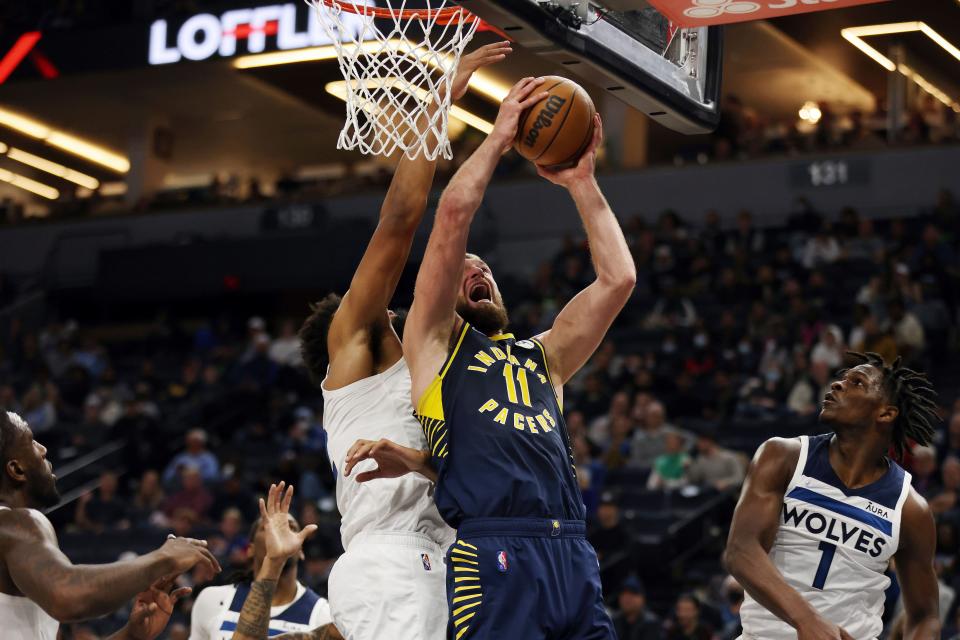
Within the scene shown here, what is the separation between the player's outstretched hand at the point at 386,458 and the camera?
4164 mm

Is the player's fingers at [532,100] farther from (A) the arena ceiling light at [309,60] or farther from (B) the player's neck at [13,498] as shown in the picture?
(A) the arena ceiling light at [309,60]

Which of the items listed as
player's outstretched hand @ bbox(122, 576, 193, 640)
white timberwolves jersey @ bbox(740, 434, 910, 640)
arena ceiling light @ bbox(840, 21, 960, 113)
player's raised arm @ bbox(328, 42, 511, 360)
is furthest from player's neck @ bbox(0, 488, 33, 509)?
arena ceiling light @ bbox(840, 21, 960, 113)

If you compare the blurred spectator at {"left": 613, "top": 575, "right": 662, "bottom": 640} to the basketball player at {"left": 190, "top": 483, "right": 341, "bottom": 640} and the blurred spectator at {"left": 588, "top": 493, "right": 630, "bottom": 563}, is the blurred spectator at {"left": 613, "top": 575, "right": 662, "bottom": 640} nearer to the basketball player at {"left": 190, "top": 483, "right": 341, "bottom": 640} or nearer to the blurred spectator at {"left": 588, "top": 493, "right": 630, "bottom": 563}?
the blurred spectator at {"left": 588, "top": 493, "right": 630, "bottom": 563}

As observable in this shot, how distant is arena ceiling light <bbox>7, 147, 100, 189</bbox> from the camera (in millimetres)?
27000

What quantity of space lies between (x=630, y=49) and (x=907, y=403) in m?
1.85

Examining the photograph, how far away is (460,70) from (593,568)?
185 cm

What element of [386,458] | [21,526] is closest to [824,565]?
[386,458]

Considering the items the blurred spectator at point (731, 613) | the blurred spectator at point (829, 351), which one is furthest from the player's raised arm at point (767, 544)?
the blurred spectator at point (829, 351)

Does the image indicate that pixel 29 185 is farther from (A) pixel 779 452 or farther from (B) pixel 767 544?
(B) pixel 767 544

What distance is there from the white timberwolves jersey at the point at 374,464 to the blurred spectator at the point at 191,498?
34.2 feet

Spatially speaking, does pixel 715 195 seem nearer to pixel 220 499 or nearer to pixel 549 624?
pixel 220 499

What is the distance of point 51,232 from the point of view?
24.7m

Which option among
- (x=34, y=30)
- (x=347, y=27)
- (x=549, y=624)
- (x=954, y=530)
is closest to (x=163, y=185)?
(x=34, y=30)

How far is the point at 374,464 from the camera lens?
4.80m
